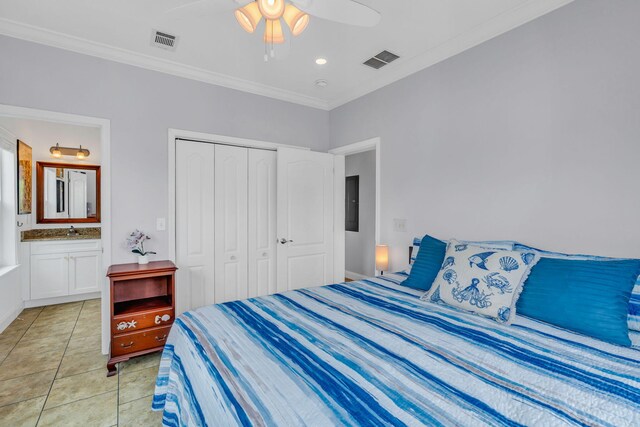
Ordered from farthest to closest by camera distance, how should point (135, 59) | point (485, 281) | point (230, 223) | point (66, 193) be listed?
point (66, 193), point (230, 223), point (135, 59), point (485, 281)

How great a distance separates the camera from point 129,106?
9.28ft

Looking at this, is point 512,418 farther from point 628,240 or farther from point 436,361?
point 628,240

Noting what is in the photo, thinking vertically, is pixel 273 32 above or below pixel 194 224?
above

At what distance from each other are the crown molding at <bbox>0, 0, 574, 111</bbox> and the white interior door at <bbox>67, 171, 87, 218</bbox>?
270 cm

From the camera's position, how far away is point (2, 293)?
10.5ft

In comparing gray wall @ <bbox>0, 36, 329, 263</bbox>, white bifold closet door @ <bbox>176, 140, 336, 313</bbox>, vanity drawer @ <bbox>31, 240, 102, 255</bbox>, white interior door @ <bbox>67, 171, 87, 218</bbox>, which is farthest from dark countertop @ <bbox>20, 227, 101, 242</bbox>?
white bifold closet door @ <bbox>176, 140, 336, 313</bbox>

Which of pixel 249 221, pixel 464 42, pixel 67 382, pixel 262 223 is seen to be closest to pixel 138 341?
pixel 67 382

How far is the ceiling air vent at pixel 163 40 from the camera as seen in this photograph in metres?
2.49

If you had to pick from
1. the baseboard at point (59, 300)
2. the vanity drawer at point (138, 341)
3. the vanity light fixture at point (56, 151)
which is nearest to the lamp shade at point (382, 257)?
the vanity drawer at point (138, 341)

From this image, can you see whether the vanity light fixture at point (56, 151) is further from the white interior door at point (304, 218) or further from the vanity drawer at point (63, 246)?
the white interior door at point (304, 218)

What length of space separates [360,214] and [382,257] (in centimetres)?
220

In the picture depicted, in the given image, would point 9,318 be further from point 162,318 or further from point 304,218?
point 304,218

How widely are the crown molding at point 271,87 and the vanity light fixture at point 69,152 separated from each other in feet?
7.93

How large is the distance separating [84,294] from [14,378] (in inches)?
86.0
